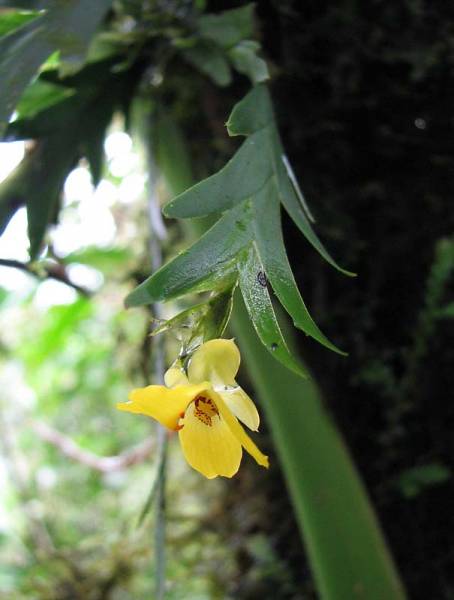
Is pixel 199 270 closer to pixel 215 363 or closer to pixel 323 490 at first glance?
Result: pixel 215 363

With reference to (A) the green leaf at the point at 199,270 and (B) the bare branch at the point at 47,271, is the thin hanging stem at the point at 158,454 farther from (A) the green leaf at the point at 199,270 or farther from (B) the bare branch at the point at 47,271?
(A) the green leaf at the point at 199,270

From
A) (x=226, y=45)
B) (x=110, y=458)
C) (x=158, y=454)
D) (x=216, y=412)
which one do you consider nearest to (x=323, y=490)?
(x=158, y=454)

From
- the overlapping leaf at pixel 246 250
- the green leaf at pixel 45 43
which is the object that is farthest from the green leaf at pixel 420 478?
the green leaf at pixel 45 43

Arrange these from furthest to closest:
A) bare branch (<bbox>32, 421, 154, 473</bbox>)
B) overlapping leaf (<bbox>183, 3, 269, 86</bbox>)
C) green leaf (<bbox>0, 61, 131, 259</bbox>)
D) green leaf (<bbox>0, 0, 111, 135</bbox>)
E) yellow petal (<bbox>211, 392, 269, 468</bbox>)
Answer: bare branch (<bbox>32, 421, 154, 473</bbox>) → green leaf (<bbox>0, 61, 131, 259</bbox>) → overlapping leaf (<bbox>183, 3, 269, 86</bbox>) → green leaf (<bbox>0, 0, 111, 135</bbox>) → yellow petal (<bbox>211, 392, 269, 468</bbox>)

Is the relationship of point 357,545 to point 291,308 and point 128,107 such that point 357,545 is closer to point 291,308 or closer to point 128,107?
point 291,308

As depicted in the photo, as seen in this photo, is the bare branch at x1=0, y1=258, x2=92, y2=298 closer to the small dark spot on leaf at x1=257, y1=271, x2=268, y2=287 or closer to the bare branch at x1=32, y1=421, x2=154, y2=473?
the small dark spot on leaf at x1=257, y1=271, x2=268, y2=287

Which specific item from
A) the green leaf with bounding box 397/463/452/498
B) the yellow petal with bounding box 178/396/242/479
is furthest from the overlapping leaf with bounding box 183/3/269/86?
the green leaf with bounding box 397/463/452/498

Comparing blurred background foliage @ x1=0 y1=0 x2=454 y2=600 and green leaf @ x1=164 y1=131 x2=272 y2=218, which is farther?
blurred background foliage @ x1=0 y1=0 x2=454 y2=600
